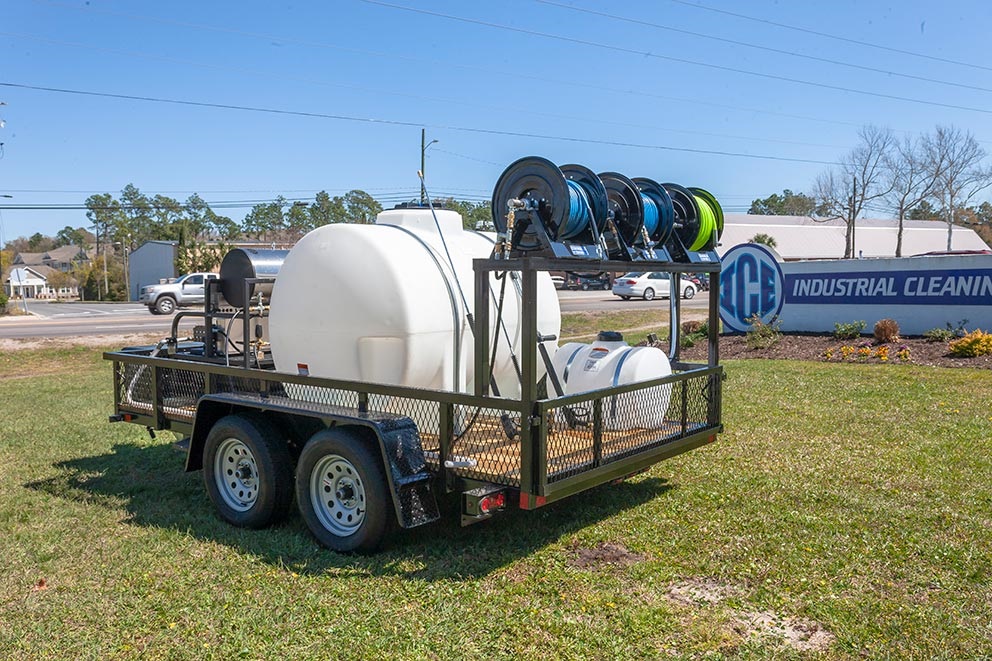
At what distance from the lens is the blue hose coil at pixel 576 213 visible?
17.5 feet

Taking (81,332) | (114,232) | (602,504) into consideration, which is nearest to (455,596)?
(602,504)

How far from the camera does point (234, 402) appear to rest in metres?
6.19

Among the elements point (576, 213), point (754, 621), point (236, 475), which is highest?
point (576, 213)

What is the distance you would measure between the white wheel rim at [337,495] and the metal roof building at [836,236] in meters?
65.8

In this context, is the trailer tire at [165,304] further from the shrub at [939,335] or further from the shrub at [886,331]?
the shrub at [939,335]

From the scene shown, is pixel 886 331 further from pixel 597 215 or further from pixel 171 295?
pixel 171 295

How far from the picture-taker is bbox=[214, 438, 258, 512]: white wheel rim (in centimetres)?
627

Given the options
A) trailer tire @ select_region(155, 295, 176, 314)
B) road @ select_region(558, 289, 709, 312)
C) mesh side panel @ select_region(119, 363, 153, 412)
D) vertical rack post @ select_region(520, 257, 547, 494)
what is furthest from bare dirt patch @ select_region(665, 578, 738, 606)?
trailer tire @ select_region(155, 295, 176, 314)

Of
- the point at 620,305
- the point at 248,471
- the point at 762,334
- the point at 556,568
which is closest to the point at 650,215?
the point at 556,568

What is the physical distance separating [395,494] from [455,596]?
679 mm

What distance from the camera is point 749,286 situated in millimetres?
18016

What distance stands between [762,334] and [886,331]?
2.30m

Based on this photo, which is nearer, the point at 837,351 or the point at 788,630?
the point at 788,630

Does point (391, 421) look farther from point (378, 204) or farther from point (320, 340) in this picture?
point (378, 204)
